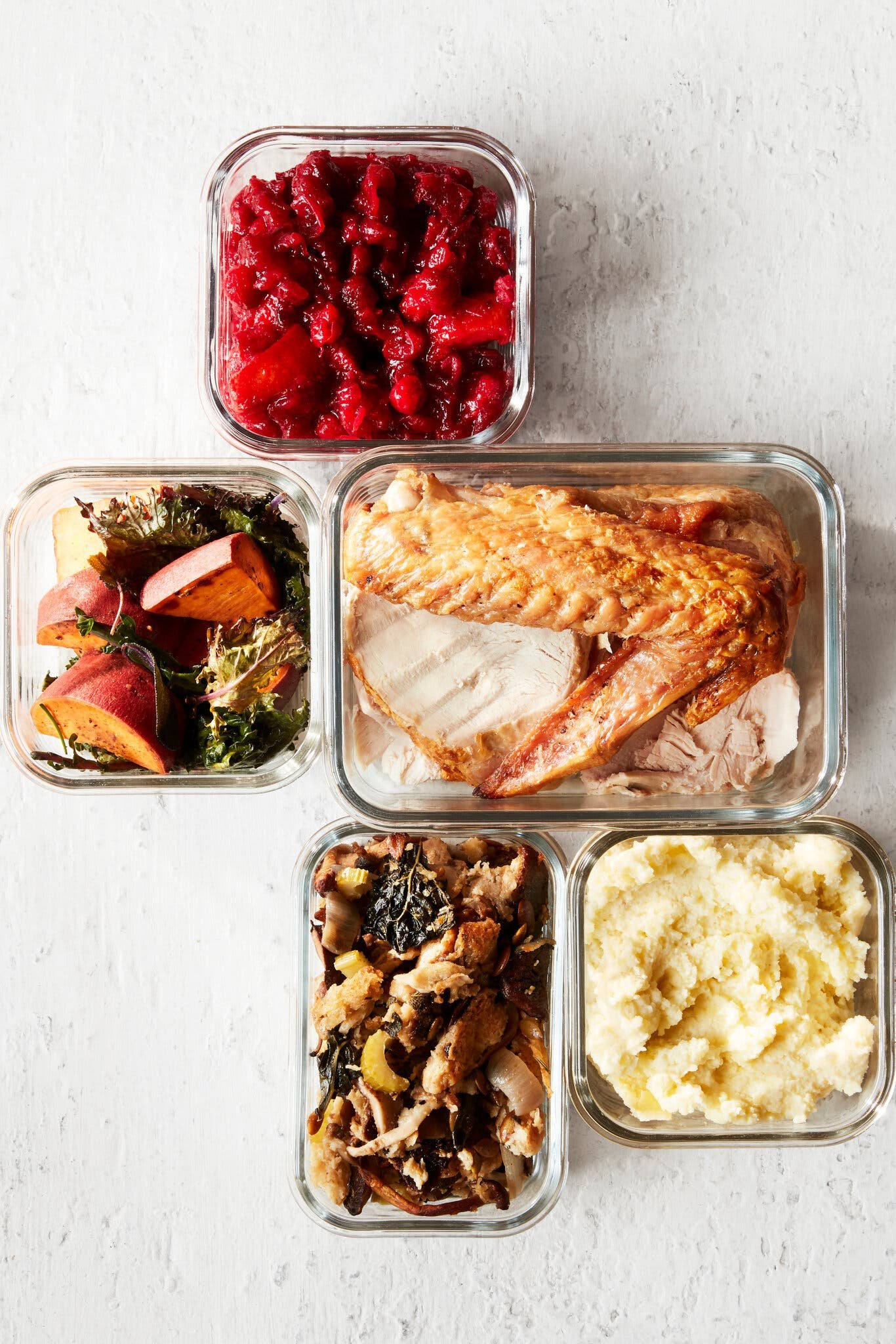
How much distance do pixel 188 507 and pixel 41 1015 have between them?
3.23 feet

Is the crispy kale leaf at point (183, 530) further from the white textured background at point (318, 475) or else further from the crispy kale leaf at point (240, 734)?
the white textured background at point (318, 475)

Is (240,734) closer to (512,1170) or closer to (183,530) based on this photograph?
(183,530)

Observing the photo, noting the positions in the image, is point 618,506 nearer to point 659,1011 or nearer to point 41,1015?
point 659,1011

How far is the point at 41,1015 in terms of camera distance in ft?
6.16

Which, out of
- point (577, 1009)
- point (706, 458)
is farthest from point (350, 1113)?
point (706, 458)

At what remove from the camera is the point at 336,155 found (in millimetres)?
1712

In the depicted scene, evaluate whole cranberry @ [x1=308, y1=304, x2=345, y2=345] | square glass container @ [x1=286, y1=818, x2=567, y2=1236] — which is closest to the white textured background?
square glass container @ [x1=286, y1=818, x2=567, y2=1236]

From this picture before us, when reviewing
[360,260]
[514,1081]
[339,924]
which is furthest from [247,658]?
[514,1081]

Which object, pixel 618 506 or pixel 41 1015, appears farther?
pixel 41 1015

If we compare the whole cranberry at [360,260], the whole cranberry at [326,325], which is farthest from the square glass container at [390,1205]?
the whole cranberry at [360,260]

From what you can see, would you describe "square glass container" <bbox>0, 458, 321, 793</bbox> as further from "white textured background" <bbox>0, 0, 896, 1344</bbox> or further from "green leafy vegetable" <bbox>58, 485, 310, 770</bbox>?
"white textured background" <bbox>0, 0, 896, 1344</bbox>

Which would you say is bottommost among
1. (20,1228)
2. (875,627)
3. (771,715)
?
(20,1228)

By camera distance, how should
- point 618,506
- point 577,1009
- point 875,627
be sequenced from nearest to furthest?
point 618,506 < point 577,1009 < point 875,627

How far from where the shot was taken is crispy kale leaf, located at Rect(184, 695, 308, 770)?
62.2 inches
